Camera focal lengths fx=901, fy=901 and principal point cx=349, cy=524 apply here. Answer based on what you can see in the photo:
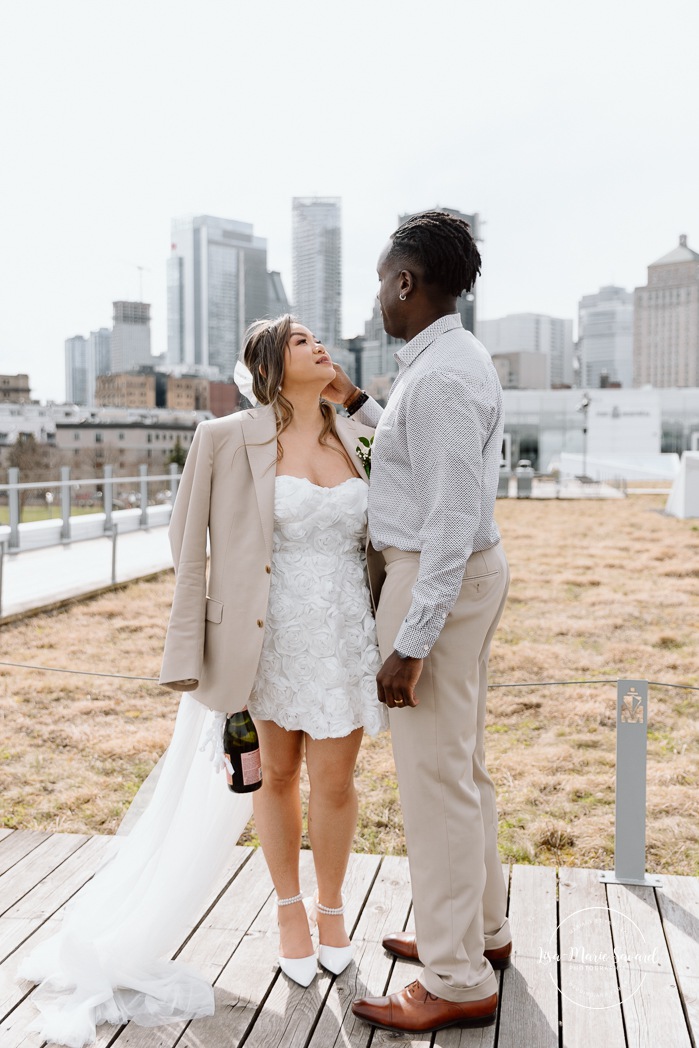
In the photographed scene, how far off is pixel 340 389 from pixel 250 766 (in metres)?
1.04

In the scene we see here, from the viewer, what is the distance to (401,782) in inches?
81.4

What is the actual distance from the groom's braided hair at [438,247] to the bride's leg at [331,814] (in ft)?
3.71

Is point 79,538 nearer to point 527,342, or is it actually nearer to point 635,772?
point 635,772

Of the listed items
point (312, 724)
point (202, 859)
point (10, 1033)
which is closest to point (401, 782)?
point (312, 724)

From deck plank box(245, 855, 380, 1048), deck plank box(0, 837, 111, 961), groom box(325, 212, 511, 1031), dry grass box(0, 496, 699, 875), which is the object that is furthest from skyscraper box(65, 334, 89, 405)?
groom box(325, 212, 511, 1031)

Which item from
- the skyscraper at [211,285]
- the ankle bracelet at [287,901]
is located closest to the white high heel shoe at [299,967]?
the ankle bracelet at [287,901]

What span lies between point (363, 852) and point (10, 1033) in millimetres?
1535

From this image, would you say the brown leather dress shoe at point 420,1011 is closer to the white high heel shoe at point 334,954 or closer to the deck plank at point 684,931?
the white high heel shoe at point 334,954

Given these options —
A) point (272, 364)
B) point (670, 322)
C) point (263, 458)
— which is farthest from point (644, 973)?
point (670, 322)

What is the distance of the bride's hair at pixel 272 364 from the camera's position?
232cm

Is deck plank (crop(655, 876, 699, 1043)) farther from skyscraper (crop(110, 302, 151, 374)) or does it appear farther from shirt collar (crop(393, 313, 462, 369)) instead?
skyscraper (crop(110, 302, 151, 374))

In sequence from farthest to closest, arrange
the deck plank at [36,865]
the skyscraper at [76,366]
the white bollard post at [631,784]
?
the skyscraper at [76,366]
the white bollard post at [631,784]
the deck plank at [36,865]

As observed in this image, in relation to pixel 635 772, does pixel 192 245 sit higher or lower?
higher

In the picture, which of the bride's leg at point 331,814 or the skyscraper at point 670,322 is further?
the skyscraper at point 670,322
